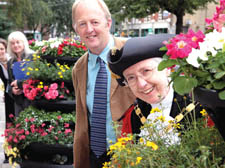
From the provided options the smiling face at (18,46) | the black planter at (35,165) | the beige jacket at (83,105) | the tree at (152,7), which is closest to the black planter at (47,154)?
the black planter at (35,165)

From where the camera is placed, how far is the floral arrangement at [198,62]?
0.88m

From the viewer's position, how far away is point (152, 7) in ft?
70.1

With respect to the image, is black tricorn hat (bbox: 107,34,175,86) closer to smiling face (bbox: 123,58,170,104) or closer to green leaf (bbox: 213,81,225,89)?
smiling face (bbox: 123,58,170,104)

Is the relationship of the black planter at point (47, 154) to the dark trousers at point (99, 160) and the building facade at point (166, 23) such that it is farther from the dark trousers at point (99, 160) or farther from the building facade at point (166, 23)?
the building facade at point (166, 23)

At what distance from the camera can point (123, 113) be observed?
2322mm

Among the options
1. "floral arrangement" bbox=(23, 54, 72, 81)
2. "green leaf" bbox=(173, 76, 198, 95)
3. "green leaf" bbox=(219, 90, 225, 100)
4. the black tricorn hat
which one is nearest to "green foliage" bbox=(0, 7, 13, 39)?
"floral arrangement" bbox=(23, 54, 72, 81)

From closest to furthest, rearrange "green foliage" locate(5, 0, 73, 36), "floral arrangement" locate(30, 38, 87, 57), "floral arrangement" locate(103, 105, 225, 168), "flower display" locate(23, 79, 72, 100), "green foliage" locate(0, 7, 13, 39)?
"floral arrangement" locate(103, 105, 225, 168) → "flower display" locate(23, 79, 72, 100) → "floral arrangement" locate(30, 38, 87, 57) → "green foliage" locate(5, 0, 73, 36) → "green foliage" locate(0, 7, 13, 39)

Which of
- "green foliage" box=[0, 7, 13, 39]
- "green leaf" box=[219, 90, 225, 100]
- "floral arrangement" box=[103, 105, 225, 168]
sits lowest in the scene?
"floral arrangement" box=[103, 105, 225, 168]

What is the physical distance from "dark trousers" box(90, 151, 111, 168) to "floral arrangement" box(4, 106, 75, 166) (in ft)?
3.93

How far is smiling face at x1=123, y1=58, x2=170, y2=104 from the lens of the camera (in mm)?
1592

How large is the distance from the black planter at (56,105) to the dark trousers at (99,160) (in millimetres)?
1314

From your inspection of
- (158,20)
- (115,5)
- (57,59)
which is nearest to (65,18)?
(158,20)

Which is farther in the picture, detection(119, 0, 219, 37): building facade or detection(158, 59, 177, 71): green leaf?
detection(119, 0, 219, 37): building facade

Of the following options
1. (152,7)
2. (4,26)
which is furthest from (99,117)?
(4,26)
